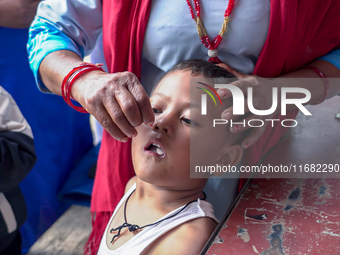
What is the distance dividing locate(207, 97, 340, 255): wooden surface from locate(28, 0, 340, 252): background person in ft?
0.45

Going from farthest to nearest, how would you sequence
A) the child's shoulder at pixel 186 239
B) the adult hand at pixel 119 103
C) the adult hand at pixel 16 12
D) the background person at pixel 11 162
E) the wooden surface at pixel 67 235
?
the wooden surface at pixel 67 235 < the adult hand at pixel 16 12 < the background person at pixel 11 162 < the child's shoulder at pixel 186 239 < the adult hand at pixel 119 103

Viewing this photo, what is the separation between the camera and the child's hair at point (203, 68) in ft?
3.11

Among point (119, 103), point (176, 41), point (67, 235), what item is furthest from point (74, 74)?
point (67, 235)

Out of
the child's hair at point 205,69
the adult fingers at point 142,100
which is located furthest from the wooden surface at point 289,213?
the adult fingers at point 142,100

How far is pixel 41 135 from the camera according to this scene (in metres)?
1.92

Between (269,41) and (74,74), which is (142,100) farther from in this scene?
(269,41)

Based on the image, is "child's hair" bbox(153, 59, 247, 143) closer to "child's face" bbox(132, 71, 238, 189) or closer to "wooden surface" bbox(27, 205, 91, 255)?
"child's face" bbox(132, 71, 238, 189)

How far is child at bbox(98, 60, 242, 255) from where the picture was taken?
0.86 m

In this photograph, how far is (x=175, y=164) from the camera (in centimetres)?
88

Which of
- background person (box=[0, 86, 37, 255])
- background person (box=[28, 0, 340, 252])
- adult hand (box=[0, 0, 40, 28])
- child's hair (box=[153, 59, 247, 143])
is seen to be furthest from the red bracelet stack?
adult hand (box=[0, 0, 40, 28])

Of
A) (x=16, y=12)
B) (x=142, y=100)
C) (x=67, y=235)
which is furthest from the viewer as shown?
(x=67, y=235)

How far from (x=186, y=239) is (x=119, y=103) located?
0.41 meters

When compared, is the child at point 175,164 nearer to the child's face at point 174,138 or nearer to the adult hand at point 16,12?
the child's face at point 174,138

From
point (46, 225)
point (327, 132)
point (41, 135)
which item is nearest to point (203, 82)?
point (327, 132)
